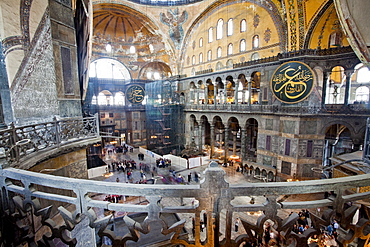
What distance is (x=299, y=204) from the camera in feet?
5.19

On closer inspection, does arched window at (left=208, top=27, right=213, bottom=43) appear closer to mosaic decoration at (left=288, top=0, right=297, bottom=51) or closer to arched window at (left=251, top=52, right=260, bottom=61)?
arched window at (left=251, top=52, right=260, bottom=61)

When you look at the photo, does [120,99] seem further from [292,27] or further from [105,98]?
[292,27]

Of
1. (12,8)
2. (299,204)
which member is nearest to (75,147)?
(12,8)

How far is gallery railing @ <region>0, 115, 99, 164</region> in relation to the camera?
2.50 m

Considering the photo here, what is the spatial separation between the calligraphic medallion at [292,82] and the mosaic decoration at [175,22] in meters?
12.4

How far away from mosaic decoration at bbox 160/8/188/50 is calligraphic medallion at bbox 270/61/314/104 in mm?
12423

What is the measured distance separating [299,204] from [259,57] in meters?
14.2

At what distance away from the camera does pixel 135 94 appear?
931 inches

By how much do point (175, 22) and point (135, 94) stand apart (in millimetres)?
9897

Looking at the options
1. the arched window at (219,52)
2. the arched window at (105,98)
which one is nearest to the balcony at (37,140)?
the arched window at (219,52)

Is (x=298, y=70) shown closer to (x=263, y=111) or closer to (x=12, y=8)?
(x=263, y=111)

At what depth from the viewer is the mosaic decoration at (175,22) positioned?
62.4 ft

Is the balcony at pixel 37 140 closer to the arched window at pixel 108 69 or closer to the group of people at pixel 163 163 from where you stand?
the group of people at pixel 163 163

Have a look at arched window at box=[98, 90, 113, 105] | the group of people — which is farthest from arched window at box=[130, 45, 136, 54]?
the group of people
